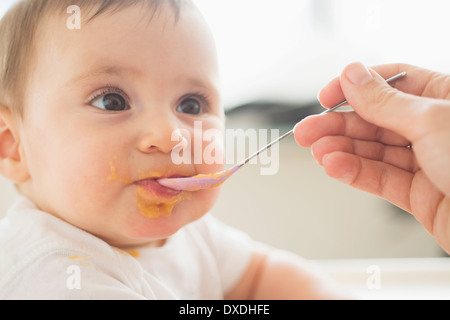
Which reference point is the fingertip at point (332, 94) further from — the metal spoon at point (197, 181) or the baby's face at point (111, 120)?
the baby's face at point (111, 120)

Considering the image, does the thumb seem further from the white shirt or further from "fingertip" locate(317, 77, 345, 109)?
the white shirt

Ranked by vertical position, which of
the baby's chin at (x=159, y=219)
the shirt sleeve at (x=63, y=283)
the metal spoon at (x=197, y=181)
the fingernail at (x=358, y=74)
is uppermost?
the fingernail at (x=358, y=74)

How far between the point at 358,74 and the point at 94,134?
400 millimetres

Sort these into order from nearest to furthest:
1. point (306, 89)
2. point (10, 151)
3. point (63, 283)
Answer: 1. point (63, 283)
2. point (10, 151)
3. point (306, 89)

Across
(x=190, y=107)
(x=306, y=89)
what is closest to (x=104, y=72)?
(x=190, y=107)

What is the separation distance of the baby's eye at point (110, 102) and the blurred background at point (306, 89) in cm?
38

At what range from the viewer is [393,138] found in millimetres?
724

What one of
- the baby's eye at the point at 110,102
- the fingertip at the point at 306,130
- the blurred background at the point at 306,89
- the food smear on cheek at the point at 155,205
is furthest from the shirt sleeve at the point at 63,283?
the blurred background at the point at 306,89

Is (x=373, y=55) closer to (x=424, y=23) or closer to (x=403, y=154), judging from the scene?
(x=424, y=23)

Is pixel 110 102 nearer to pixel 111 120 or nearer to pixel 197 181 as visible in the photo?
pixel 111 120

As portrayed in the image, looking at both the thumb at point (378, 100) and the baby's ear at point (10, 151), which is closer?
the thumb at point (378, 100)

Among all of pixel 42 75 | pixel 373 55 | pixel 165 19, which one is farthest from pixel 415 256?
pixel 42 75

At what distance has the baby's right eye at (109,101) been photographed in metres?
0.60

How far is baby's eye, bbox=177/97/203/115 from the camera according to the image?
0.67 m
